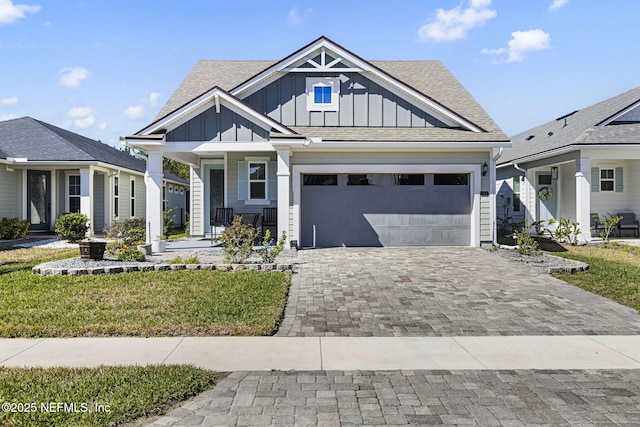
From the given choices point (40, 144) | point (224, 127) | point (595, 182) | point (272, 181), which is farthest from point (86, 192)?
point (595, 182)

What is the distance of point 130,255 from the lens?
34.8 ft

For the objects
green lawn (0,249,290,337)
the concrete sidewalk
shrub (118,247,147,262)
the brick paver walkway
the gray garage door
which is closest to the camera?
the brick paver walkway

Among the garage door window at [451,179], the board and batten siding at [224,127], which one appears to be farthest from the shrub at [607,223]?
the board and batten siding at [224,127]

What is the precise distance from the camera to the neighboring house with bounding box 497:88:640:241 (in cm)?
1527

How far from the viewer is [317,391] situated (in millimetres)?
3855

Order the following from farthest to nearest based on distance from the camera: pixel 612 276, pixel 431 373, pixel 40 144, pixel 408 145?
1. pixel 40 144
2. pixel 408 145
3. pixel 612 276
4. pixel 431 373

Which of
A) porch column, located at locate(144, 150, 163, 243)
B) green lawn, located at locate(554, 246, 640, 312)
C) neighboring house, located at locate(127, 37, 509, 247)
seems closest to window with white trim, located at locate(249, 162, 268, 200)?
neighboring house, located at locate(127, 37, 509, 247)

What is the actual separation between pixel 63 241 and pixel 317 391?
15249 millimetres

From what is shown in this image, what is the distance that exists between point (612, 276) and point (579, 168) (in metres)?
7.22

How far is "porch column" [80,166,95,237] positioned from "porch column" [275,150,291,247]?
370 inches

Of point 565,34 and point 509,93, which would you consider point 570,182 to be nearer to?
point 509,93

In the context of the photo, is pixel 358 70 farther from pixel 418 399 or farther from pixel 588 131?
pixel 418 399

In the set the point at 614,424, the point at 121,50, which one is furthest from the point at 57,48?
the point at 614,424

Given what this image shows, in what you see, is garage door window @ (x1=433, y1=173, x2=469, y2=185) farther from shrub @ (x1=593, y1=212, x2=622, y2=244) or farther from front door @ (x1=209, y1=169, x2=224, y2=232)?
front door @ (x1=209, y1=169, x2=224, y2=232)
